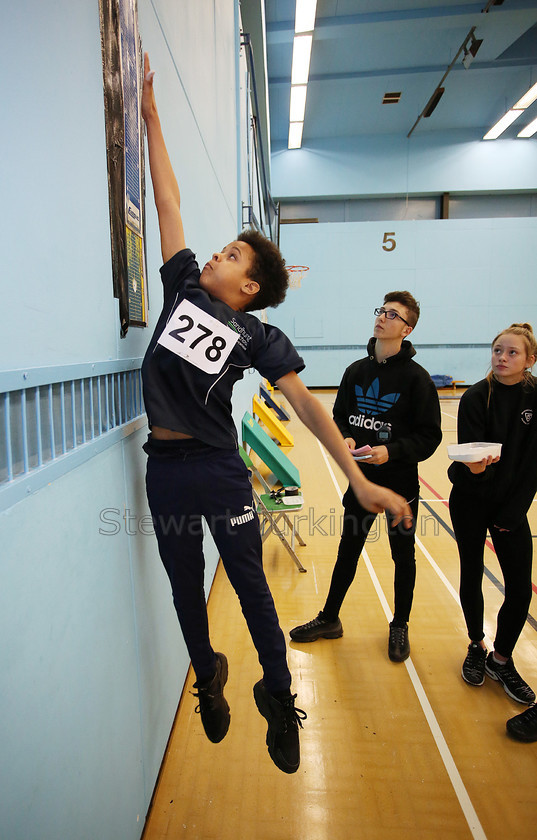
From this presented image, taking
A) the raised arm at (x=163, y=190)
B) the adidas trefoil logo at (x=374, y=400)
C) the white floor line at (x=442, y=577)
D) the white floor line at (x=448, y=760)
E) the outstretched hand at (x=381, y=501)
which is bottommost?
the white floor line at (x=448, y=760)

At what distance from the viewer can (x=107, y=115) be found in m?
1.15

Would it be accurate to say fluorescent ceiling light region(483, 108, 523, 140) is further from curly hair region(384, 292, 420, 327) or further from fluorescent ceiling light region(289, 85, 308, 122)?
curly hair region(384, 292, 420, 327)

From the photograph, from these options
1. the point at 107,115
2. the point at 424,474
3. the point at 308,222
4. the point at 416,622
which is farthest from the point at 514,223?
the point at 107,115

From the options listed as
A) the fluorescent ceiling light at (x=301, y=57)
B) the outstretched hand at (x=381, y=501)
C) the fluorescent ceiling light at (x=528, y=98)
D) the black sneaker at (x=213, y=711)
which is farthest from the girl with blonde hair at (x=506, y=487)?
the fluorescent ceiling light at (x=528, y=98)

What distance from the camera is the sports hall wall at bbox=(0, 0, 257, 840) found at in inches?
30.0

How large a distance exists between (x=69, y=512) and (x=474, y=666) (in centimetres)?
209

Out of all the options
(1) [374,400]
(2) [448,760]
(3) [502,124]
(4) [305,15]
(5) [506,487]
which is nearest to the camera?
(2) [448,760]

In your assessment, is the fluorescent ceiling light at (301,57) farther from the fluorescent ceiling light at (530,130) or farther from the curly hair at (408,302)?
the curly hair at (408,302)

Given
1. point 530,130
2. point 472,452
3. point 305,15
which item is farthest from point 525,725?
point 530,130

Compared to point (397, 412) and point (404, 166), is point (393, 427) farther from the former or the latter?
point (404, 166)

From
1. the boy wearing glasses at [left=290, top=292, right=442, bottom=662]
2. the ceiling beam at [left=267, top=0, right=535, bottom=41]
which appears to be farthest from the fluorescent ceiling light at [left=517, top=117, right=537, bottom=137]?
the boy wearing glasses at [left=290, top=292, right=442, bottom=662]

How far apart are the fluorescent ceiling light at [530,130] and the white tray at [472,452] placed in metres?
13.7

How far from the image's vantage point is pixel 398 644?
7.54ft

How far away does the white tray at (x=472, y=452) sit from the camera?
1762mm
